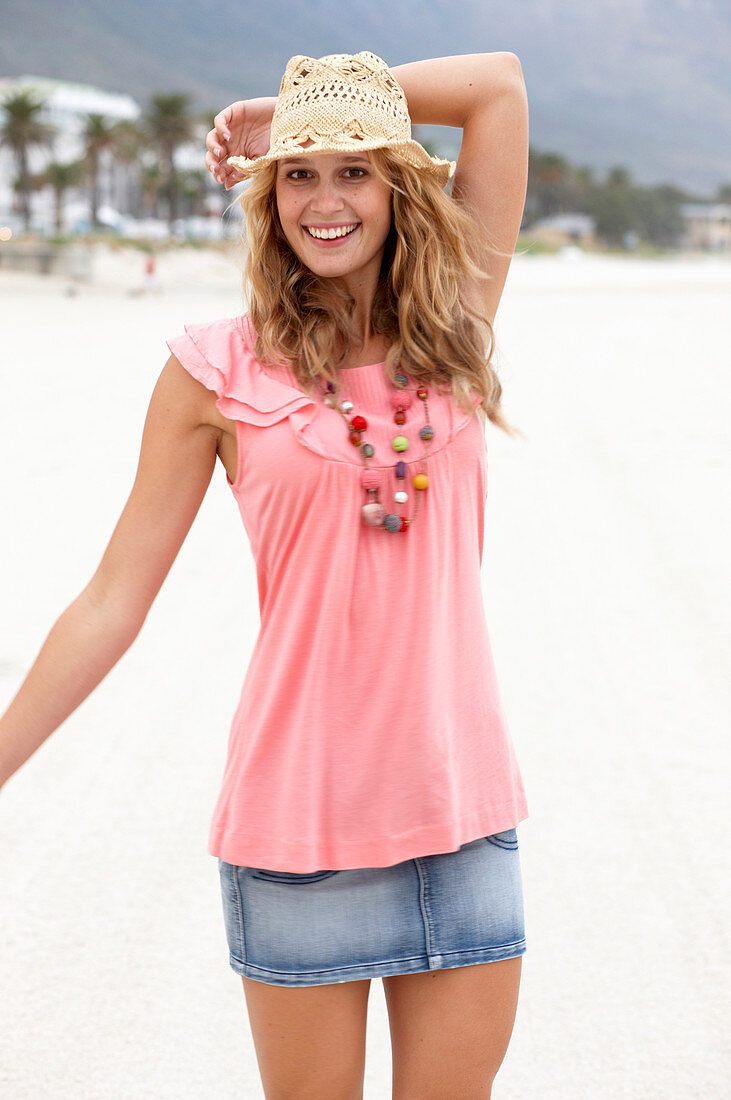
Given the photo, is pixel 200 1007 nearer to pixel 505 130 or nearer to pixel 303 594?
pixel 303 594

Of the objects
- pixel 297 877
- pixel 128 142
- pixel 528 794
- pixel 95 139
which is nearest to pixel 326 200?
pixel 297 877

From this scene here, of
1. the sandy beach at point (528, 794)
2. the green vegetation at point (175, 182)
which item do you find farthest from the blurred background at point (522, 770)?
the green vegetation at point (175, 182)

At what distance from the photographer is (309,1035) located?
170 centimetres

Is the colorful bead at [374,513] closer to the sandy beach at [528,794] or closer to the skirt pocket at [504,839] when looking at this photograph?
the skirt pocket at [504,839]

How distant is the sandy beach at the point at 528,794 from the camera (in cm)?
278

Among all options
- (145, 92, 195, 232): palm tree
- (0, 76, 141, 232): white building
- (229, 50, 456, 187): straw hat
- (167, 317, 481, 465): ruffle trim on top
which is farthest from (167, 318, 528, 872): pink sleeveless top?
(0, 76, 141, 232): white building

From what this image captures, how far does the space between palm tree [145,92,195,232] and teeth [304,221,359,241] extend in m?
70.5

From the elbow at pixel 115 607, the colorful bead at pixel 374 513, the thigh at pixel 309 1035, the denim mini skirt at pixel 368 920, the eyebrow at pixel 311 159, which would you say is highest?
the eyebrow at pixel 311 159

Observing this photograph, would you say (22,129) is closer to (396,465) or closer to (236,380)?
(236,380)

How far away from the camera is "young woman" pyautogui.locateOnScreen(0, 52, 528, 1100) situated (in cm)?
169

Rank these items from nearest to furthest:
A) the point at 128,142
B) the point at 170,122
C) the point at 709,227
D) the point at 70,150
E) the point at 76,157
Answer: the point at 170,122 → the point at 128,142 → the point at 76,157 → the point at 70,150 → the point at 709,227

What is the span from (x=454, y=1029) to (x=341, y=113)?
4.28 feet

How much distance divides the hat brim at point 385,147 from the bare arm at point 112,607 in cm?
33

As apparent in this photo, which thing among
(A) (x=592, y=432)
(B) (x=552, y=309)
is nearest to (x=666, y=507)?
(A) (x=592, y=432)
